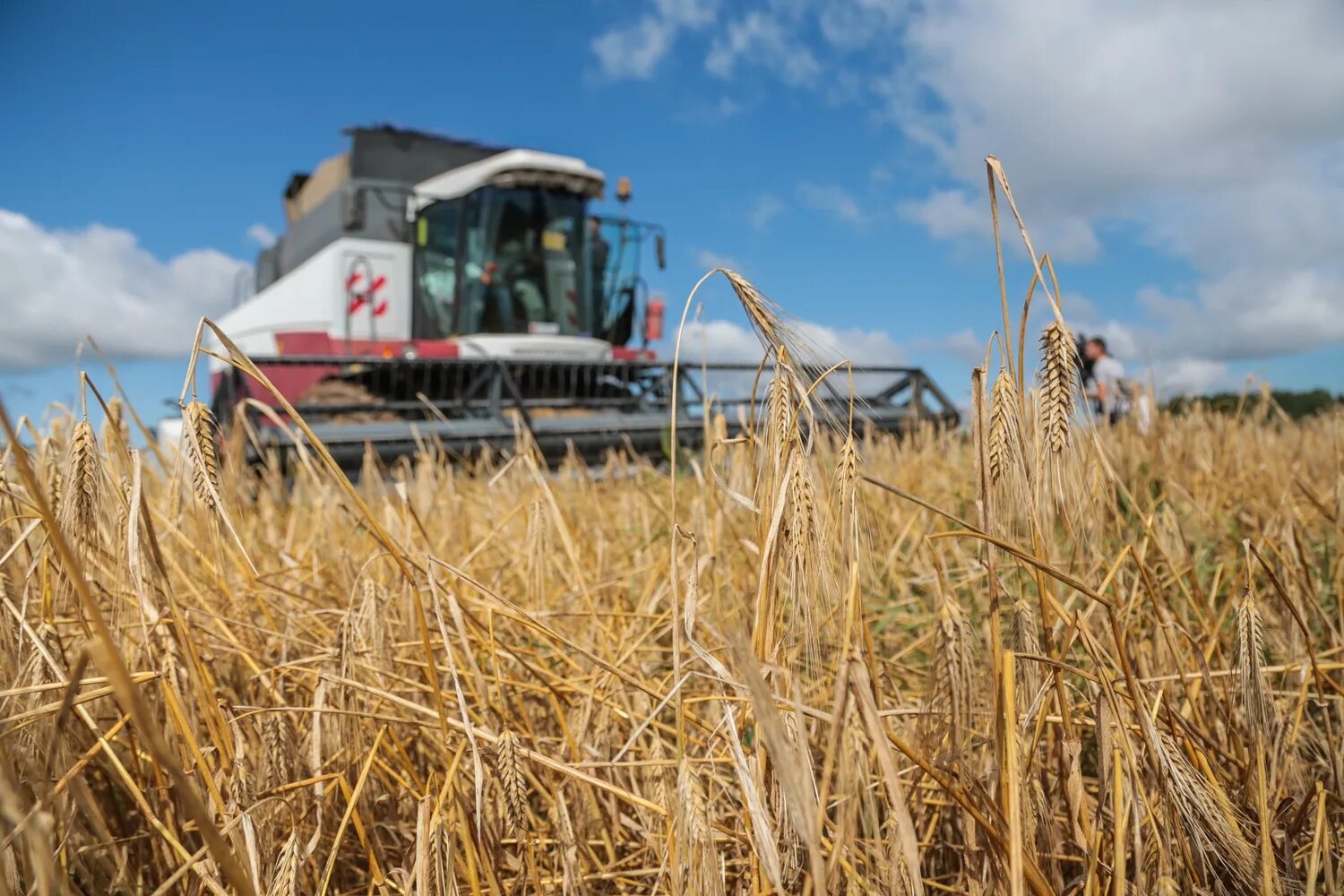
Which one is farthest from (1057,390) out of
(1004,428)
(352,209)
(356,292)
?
(356,292)

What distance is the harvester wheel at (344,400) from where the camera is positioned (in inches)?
247

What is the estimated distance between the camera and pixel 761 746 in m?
0.68

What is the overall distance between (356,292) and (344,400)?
1.58 meters

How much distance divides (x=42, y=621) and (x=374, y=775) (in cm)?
39

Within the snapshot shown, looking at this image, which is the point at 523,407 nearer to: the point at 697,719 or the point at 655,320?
the point at 655,320

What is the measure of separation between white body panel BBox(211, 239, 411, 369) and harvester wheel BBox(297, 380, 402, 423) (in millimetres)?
1012

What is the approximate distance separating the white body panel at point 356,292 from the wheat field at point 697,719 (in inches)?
265

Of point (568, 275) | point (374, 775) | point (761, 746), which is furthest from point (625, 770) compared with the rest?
point (568, 275)

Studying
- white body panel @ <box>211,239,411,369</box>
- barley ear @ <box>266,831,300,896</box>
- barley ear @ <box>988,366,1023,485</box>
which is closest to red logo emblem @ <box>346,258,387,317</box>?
white body panel @ <box>211,239,411,369</box>

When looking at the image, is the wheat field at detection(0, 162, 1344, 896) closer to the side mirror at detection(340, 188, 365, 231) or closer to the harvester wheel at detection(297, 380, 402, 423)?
the harvester wheel at detection(297, 380, 402, 423)

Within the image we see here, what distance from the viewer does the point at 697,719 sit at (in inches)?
34.1

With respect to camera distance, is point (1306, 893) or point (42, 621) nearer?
point (1306, 893)

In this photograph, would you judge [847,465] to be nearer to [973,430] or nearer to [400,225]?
[973,430]

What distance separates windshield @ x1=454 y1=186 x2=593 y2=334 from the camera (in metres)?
7.56
